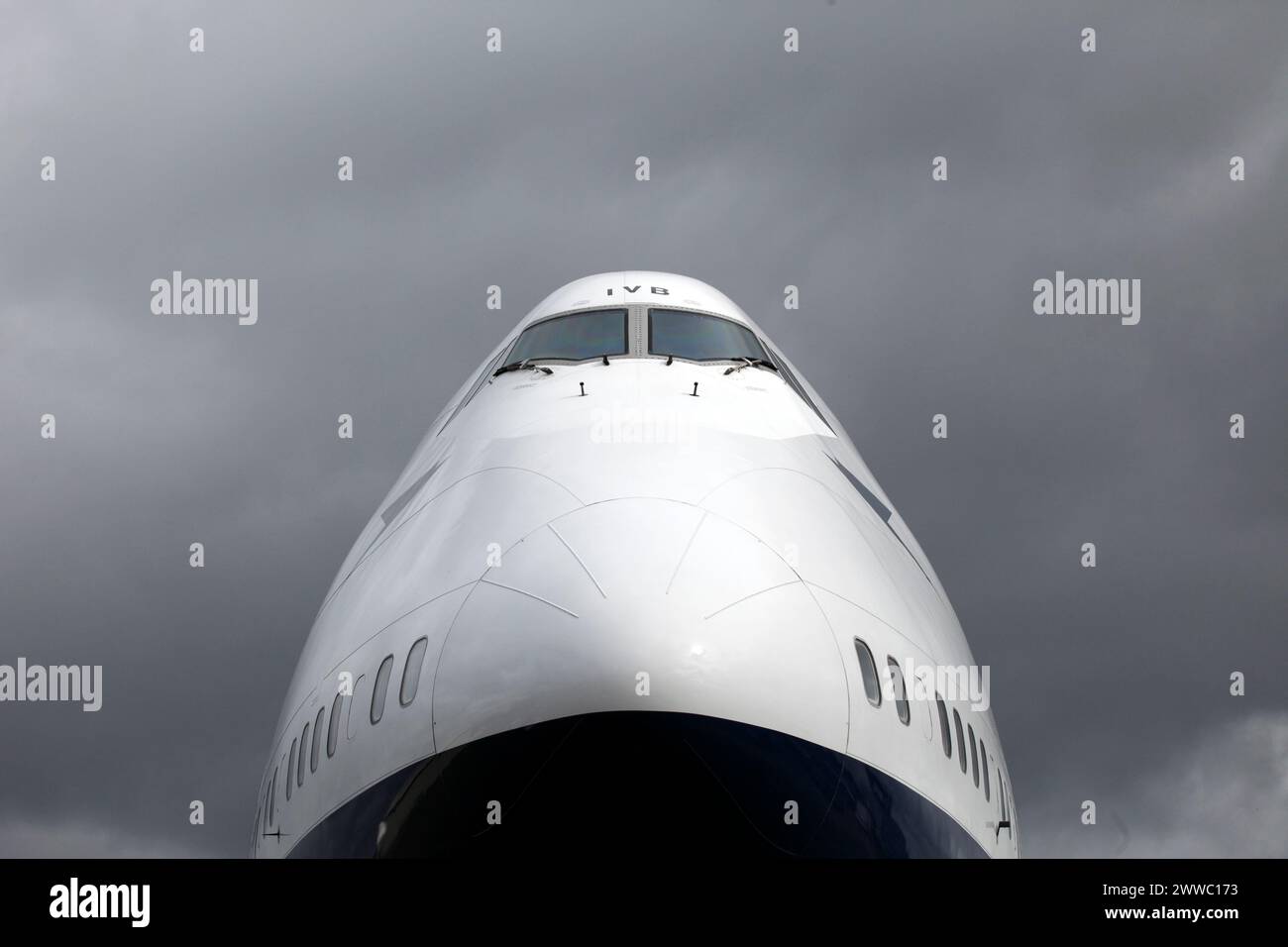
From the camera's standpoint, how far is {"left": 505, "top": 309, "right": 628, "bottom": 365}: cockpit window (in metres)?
10.3

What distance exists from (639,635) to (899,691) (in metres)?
1.79

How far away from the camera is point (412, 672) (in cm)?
667

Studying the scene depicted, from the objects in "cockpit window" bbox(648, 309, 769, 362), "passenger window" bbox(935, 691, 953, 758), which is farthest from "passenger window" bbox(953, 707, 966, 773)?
"cockpit window" bbox(648, 309, 769, 362)

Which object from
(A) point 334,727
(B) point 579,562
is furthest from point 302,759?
(B) point 579,562

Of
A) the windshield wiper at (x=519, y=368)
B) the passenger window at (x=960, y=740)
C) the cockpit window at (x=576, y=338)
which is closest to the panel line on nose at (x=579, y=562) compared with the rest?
the passenger window at (x=960, y=740)

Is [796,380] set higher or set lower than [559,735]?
higher

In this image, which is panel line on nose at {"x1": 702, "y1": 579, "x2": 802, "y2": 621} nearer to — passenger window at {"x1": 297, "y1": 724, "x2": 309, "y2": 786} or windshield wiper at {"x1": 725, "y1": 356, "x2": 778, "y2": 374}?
passenger window at {"x1": 297, "y1": 724, "x2": 309, "y2": 786}

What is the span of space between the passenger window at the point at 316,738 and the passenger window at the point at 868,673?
3170mm

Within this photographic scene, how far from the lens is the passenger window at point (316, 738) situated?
24.7 feet

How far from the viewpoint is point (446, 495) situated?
8.35 m
